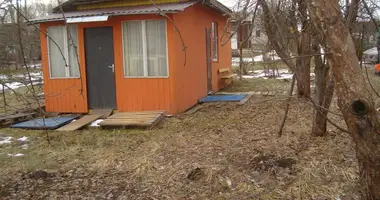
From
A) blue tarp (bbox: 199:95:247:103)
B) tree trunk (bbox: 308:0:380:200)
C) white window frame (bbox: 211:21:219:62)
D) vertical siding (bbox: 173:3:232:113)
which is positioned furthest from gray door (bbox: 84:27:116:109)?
tree trunk (bbox: 308:0:380:200)

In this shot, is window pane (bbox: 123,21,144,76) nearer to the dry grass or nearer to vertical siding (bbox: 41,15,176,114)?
vertical siding (bbox: 41,15,176,114)

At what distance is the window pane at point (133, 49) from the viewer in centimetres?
870

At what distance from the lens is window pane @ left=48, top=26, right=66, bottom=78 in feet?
30.7

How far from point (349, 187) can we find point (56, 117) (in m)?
7.12

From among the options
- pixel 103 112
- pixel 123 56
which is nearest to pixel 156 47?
pixel 123 56

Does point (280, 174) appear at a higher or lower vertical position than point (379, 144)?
lower

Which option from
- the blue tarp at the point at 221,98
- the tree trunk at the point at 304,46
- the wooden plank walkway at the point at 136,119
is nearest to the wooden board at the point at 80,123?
the wooden plank walkway at the point at 136,119

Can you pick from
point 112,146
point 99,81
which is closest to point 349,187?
point 112,146

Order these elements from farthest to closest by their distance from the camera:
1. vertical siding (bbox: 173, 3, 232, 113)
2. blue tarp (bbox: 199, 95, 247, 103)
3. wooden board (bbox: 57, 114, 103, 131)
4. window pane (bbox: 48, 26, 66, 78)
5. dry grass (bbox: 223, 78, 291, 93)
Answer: dry grass (bbox: 223, 78, 291, 93)
blue tarp (bbox: 199, 95, 247, 103)
window pane (bbox: 48, 26, 66, 78)
vertical siding (bbox: 173, 3, 232, 113)
wooden board (bbox: 57, 114, 103, 131)

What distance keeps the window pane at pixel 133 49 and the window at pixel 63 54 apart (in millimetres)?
1337

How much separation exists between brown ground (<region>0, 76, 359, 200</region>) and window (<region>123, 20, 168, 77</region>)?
185 centimetres

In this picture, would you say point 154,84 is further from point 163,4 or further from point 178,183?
point 178,183

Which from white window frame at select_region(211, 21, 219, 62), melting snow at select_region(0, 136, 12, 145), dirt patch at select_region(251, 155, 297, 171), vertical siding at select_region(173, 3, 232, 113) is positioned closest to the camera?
dirt patch at select_region(251, 155, 297, 171)

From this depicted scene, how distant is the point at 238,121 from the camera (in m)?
7.80
